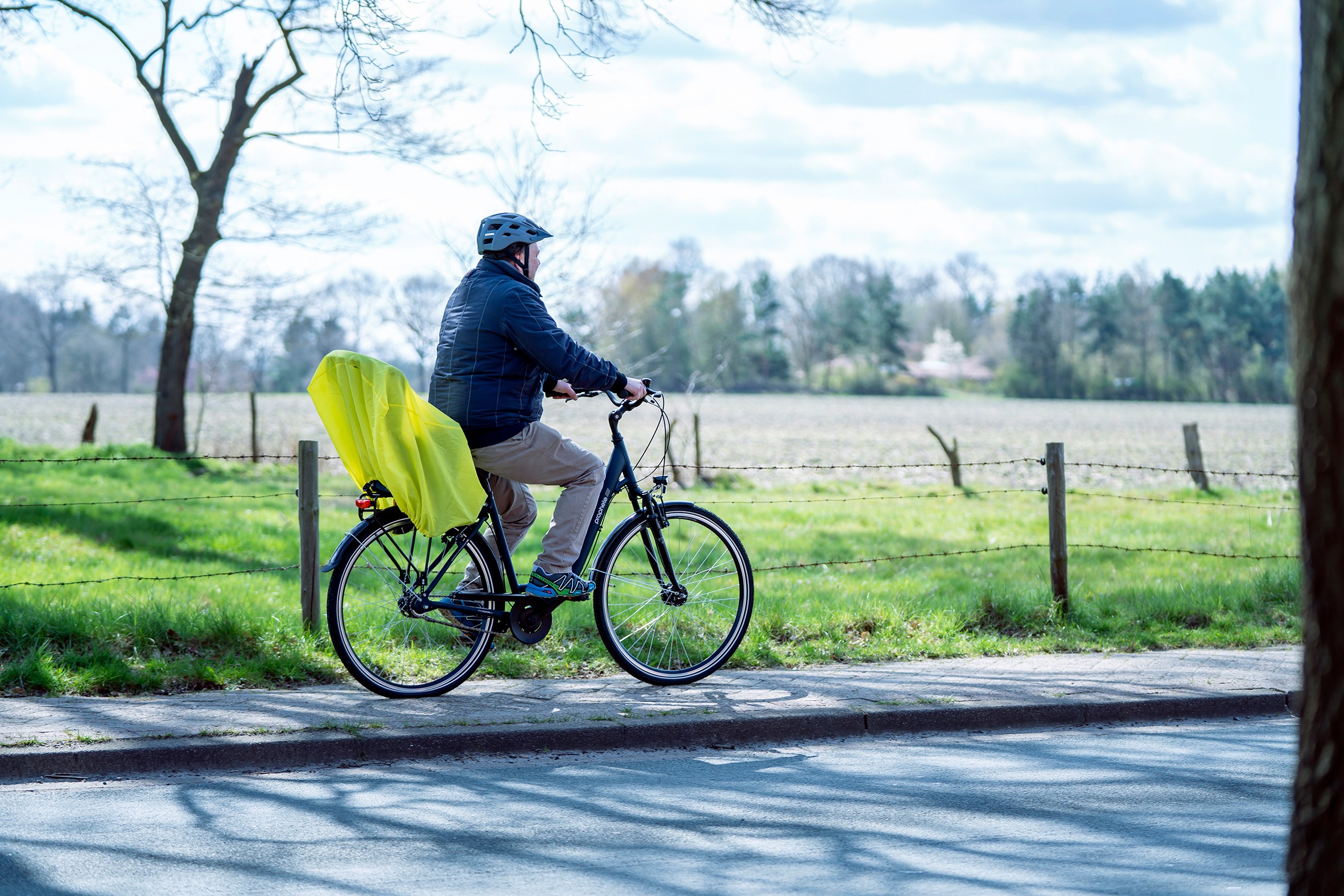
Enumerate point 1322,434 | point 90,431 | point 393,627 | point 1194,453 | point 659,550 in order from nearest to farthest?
point 1322,434
point 393,627
point 659,550
point 1194,453
point 90,431

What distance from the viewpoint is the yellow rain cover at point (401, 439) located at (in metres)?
5.81

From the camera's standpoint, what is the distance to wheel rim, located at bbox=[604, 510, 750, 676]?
652 centimetres

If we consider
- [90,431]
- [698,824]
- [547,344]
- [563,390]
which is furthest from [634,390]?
[90,431]

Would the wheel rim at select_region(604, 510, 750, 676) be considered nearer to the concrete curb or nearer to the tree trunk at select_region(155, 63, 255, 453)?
the concrete curb

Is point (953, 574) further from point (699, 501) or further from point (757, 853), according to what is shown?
point (757, 853)

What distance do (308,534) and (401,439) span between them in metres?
1.54

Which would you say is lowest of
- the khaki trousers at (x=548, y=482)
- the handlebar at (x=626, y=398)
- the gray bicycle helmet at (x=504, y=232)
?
the khaki trousers at (x=548, y=482)

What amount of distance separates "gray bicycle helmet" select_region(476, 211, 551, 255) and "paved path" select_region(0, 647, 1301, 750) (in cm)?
215

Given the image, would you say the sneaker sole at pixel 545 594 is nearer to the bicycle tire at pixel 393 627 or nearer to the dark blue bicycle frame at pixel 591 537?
the dark blue bicycle frame at pixel 591 537

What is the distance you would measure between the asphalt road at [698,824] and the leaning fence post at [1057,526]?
2.71 meters

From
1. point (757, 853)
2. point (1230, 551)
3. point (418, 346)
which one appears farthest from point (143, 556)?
point (418, 346)

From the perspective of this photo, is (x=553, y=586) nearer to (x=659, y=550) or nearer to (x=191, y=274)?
(x=659, y=550)

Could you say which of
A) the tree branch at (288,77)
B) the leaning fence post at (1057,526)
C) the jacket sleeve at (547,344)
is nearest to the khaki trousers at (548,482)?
the jacket sleeve at (547,344)

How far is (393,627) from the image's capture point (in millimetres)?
6379
